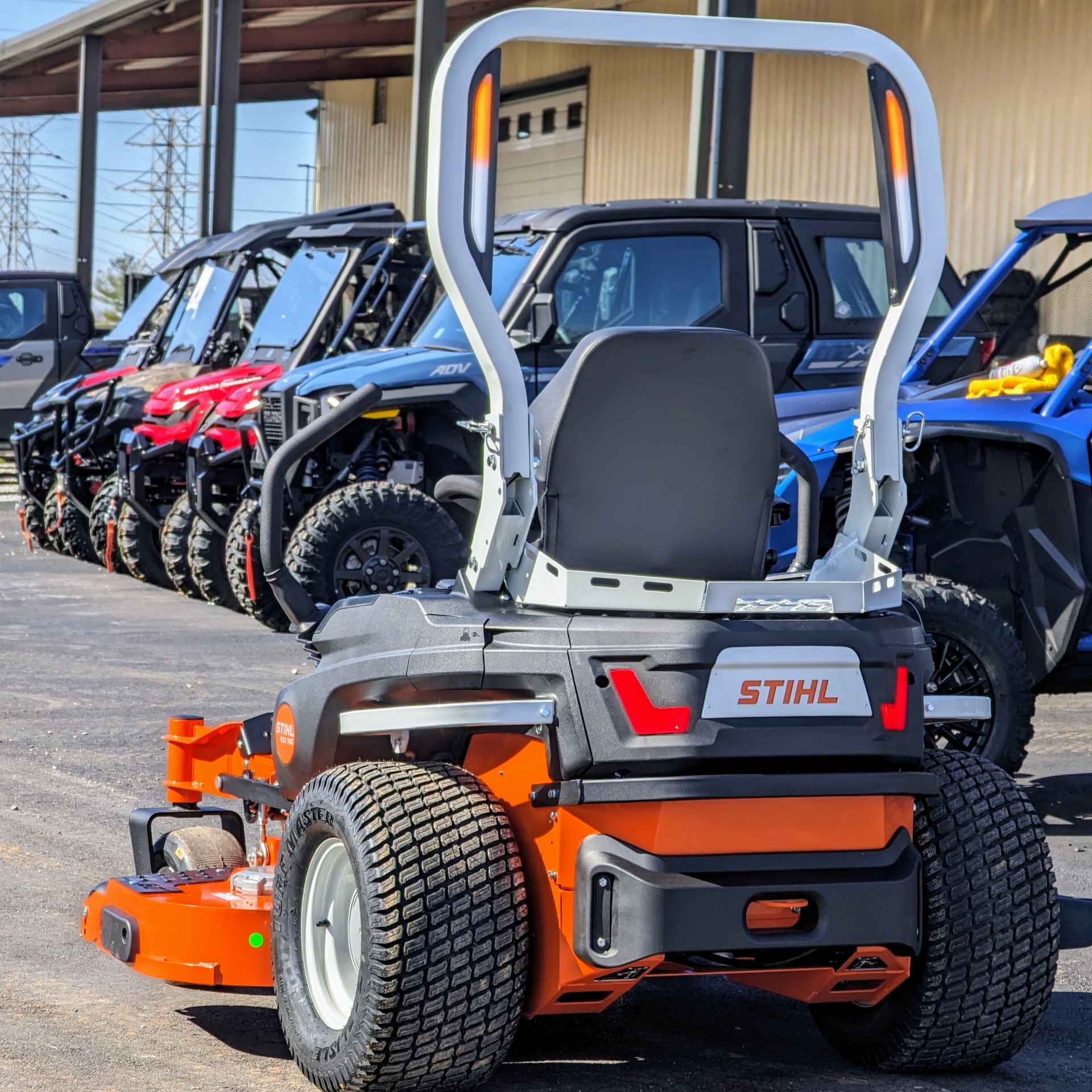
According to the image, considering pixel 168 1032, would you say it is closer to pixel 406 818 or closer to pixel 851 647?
pixel 406 818

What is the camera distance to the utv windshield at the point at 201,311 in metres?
14.2

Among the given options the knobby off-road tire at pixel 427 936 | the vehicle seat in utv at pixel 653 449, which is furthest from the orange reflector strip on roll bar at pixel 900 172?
the knobby off-road tire at pixel 427 936

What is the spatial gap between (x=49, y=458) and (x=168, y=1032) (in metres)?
11.6

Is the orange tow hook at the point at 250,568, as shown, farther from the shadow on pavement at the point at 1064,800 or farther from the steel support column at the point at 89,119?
the steel support column at the point at 89,119

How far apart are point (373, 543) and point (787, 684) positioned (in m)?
6.26

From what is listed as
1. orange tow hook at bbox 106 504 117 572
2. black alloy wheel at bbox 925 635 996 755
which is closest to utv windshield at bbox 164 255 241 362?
orange tow hook at bbox 106 504 117 572

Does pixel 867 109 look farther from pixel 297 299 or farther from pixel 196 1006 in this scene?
pixel 196 1006

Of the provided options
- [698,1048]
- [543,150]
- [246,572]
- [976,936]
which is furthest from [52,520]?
[543,150]

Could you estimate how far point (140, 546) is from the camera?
13.0 meters

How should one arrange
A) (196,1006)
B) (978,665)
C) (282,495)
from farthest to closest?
(978,665) → (196,1006) → (282,495)

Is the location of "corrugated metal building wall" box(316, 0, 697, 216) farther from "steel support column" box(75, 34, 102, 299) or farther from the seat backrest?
the seat backrest

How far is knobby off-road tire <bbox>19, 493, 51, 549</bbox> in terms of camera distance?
1549 centimetres

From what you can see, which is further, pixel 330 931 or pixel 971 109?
pixel 971 109

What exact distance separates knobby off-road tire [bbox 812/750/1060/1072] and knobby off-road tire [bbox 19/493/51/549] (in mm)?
12631
